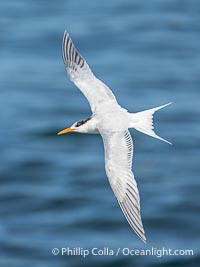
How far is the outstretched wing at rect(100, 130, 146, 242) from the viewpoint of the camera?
14.3 meters

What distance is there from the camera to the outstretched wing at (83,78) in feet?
53.3

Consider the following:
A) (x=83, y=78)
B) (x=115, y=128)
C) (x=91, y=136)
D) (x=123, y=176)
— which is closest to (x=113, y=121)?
(x=115, y=128)

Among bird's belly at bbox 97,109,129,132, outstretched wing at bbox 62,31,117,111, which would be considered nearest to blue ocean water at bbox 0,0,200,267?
outstretched wing at bbox 62,31,117,111

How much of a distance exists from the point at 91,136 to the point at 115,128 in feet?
27.4

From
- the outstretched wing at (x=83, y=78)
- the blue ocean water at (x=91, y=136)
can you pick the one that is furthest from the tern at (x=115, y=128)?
the blue ocean water at (x=91, y=136)

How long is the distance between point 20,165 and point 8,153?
1.79 feet

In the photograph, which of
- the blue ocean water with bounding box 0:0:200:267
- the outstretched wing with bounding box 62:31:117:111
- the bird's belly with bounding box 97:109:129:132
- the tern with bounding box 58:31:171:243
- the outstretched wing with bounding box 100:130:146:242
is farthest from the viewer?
the blue ocean water with bounding box 0:0:200:267

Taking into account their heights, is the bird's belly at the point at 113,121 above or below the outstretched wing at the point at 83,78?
below

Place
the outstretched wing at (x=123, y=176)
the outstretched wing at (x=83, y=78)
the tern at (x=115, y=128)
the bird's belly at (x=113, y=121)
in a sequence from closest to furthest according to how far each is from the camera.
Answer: the outstretched wing at (x=123, y=176) < the tern at (x=115, y=128) < the bird's belly at (x=113, y=121) < the outstretched wing at (x=83, y=78)

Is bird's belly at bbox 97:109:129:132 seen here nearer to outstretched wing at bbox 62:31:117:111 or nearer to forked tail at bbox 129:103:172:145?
forked tail at bbox 129:103:172:145

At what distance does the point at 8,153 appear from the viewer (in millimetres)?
22719

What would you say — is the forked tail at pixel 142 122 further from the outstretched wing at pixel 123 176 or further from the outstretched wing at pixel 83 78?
the outstretched wing at pixel 83 78

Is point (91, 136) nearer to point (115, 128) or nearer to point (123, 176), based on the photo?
point (115, 128)

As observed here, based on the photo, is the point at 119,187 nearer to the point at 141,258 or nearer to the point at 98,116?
the point at 98,116
